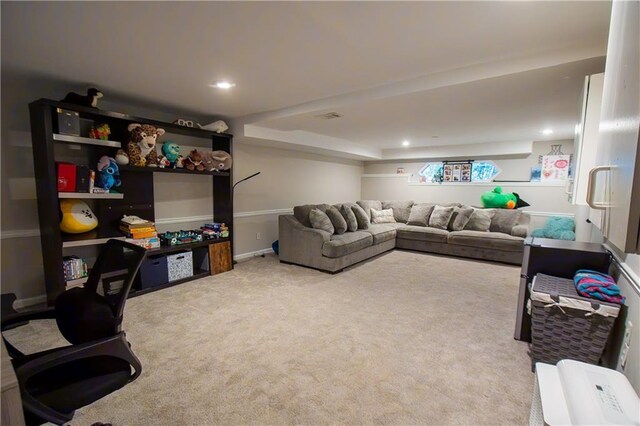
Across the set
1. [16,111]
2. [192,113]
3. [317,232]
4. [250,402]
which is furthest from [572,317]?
[16,111]

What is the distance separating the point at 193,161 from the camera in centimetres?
368

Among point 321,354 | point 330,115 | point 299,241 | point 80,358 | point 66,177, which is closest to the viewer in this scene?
point 80,358

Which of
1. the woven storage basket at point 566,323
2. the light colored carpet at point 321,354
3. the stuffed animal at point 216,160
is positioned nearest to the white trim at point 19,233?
the light colored carpet at point 321,354

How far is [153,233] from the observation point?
333 cm

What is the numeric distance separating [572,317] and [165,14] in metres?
2.96

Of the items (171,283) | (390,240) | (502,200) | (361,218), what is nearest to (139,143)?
(171,283)

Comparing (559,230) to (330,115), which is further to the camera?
(559,230)

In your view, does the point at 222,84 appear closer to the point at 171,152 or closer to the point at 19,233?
the point at 171,152

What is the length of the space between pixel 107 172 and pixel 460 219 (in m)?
5.31

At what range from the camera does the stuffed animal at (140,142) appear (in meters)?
3.12

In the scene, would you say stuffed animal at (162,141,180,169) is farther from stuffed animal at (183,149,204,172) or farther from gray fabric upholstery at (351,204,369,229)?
gray fabric upholstery at (351,204,369,229)

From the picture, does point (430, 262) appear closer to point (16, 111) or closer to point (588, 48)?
point (588, 48)

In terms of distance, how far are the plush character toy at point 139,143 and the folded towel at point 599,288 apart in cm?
Result: 394

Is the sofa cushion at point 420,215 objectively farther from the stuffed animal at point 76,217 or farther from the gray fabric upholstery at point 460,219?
the stuffed animal at point 76,217
